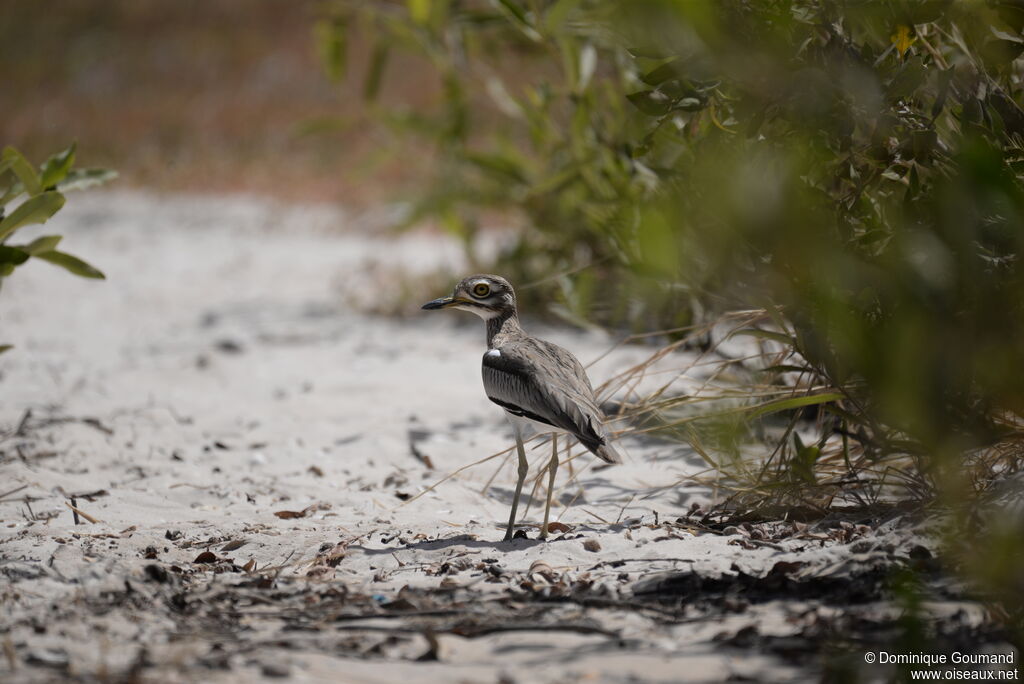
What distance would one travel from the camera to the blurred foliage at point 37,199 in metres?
3.28

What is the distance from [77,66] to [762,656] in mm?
19231

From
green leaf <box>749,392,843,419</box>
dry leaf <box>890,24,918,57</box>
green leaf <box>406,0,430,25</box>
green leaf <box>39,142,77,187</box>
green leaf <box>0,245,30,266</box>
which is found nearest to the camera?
dry leaf <box>890,24,918,57</box>

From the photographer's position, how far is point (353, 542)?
3.16 m

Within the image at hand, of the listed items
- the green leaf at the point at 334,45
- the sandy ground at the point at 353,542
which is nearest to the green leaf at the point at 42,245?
the sandy ground at the point at 353,542

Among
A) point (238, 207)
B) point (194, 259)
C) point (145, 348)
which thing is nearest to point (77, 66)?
point (238, 207)

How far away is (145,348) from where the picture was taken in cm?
667

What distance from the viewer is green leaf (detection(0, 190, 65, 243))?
3318 mm

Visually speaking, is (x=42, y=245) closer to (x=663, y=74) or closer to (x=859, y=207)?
(x=663, y=74)

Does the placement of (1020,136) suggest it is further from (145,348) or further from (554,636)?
(145,348)

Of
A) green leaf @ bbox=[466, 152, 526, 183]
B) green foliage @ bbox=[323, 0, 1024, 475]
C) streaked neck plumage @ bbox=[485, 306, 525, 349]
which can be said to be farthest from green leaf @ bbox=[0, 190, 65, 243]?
green leaf @ bbox=[466, 152, 526, 183]

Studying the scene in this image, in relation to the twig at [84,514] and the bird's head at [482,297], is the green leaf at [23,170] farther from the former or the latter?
the bird's head at [482,297]

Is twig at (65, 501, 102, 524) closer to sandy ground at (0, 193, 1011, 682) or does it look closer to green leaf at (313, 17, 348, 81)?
sandy ground at (0, 193, 1011, 682)

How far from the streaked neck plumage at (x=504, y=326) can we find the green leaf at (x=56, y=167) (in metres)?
1.64

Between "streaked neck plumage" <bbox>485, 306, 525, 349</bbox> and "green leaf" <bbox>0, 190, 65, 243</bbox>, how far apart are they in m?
1.55
